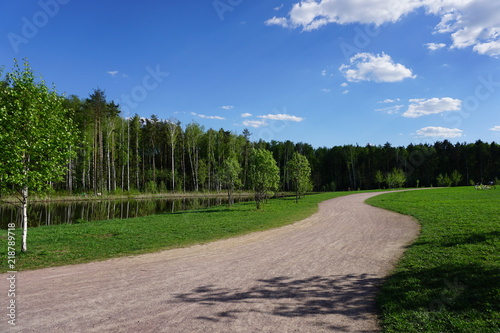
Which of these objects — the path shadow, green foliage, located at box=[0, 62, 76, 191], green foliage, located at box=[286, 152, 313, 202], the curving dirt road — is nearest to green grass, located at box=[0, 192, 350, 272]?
the curving dirt road

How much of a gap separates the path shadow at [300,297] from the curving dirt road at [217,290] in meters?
0.03

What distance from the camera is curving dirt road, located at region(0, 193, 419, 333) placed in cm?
582

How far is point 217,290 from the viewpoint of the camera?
25.0ft

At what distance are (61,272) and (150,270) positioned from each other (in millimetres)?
3175

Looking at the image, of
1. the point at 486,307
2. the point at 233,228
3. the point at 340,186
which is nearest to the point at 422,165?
the point at 340,186

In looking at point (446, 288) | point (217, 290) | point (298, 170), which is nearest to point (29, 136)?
point (217, 290)

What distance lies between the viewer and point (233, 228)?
17.5 m

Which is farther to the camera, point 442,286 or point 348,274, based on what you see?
point 348,274

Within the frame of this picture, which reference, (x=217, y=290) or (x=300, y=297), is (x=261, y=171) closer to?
(x=217, y=290)

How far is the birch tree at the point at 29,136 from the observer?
11.4 metres

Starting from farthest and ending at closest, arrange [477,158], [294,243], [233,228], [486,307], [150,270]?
1. [477,158]
2. [233,228]
3. [294,243]
4. [150,270]
5. [486,307]

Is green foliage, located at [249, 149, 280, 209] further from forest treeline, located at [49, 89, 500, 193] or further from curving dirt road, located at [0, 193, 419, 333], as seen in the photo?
curving dirt road, located at [0, 193, 419, 333]

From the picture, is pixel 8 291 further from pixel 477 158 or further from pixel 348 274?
pixel 477 158

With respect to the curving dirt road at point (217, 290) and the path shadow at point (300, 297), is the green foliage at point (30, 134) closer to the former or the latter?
the curving dirt road at point (217, 290)
